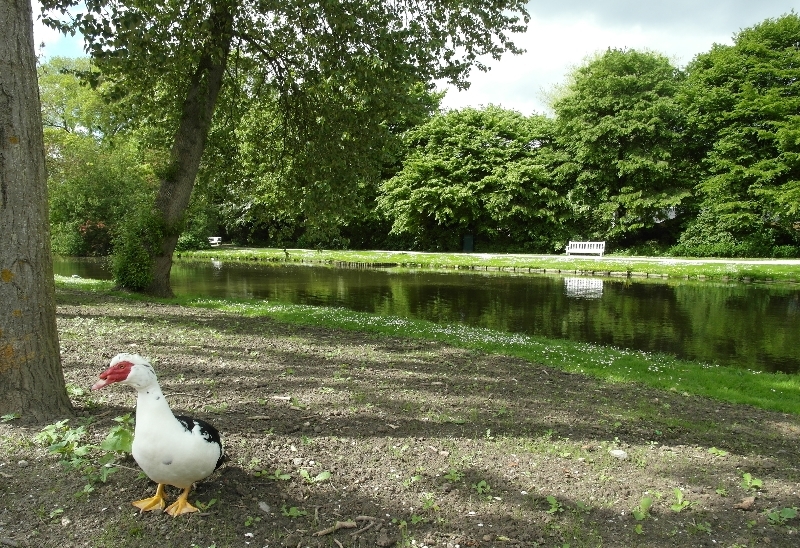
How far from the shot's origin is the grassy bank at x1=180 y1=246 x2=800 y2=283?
28.6m

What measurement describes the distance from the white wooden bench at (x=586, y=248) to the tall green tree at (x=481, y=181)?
371cm

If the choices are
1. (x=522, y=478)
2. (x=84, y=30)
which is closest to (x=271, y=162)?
(x=84, y=30)

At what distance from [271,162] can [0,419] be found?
48.0ft

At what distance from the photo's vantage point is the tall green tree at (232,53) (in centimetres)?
1188

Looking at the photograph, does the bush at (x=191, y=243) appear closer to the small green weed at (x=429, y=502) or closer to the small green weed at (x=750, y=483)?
Answer: the small green weed at (x=429, y=502)

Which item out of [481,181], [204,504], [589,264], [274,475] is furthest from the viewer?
[481,181]

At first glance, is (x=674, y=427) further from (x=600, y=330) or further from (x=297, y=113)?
(x=297, y=113)

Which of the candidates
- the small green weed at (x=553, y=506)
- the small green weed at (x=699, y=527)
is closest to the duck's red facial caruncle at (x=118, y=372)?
the small green weed at (x=553, y=506)

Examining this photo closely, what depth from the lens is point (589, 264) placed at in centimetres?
3347

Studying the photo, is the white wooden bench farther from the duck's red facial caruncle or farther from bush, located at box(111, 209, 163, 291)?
the duck's red facial caruncle

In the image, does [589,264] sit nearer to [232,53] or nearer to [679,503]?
[232,53]

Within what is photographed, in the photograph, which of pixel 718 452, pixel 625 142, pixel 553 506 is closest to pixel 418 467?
pixel 553 506

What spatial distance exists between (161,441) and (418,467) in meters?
2.13

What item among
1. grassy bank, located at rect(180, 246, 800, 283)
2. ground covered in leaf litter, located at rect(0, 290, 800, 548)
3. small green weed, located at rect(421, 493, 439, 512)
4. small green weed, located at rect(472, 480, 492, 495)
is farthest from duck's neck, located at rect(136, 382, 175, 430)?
grassy bank, located at rect(180, 246, 800, 283)
